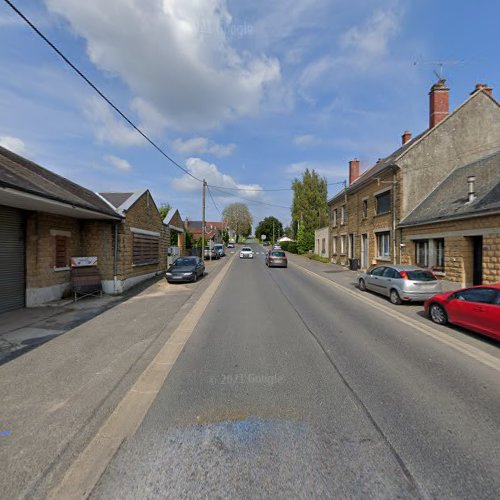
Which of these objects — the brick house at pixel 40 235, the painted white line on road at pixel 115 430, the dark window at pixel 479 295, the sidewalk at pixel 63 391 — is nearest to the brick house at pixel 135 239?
the brick house at pixel 40 235

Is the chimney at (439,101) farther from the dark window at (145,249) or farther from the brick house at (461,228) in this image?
the dark window at (145,249)

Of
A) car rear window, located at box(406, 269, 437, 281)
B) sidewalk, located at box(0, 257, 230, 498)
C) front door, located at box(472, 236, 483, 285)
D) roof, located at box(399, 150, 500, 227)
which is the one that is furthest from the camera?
front door, located at box(472, 236, 483, 285)

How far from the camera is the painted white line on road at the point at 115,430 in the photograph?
247 cm

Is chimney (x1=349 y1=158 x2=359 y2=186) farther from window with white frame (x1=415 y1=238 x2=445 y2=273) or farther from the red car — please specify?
the red car

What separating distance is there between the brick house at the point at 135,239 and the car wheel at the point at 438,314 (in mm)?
11103

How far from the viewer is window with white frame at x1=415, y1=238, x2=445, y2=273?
14.3 meters

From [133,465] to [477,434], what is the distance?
3.38 m

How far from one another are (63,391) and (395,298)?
9.70 metres

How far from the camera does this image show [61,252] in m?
11.4

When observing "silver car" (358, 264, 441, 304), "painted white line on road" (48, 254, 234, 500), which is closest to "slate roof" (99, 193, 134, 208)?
"painted white line on road" (48, 254, 234, 500)

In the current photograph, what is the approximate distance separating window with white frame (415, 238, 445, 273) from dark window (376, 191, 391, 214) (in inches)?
147

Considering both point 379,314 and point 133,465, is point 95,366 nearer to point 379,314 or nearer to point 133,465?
point 133,465

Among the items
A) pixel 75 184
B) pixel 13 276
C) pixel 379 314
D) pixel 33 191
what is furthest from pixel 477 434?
pixel 75 184

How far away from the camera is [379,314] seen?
8.71 metres
